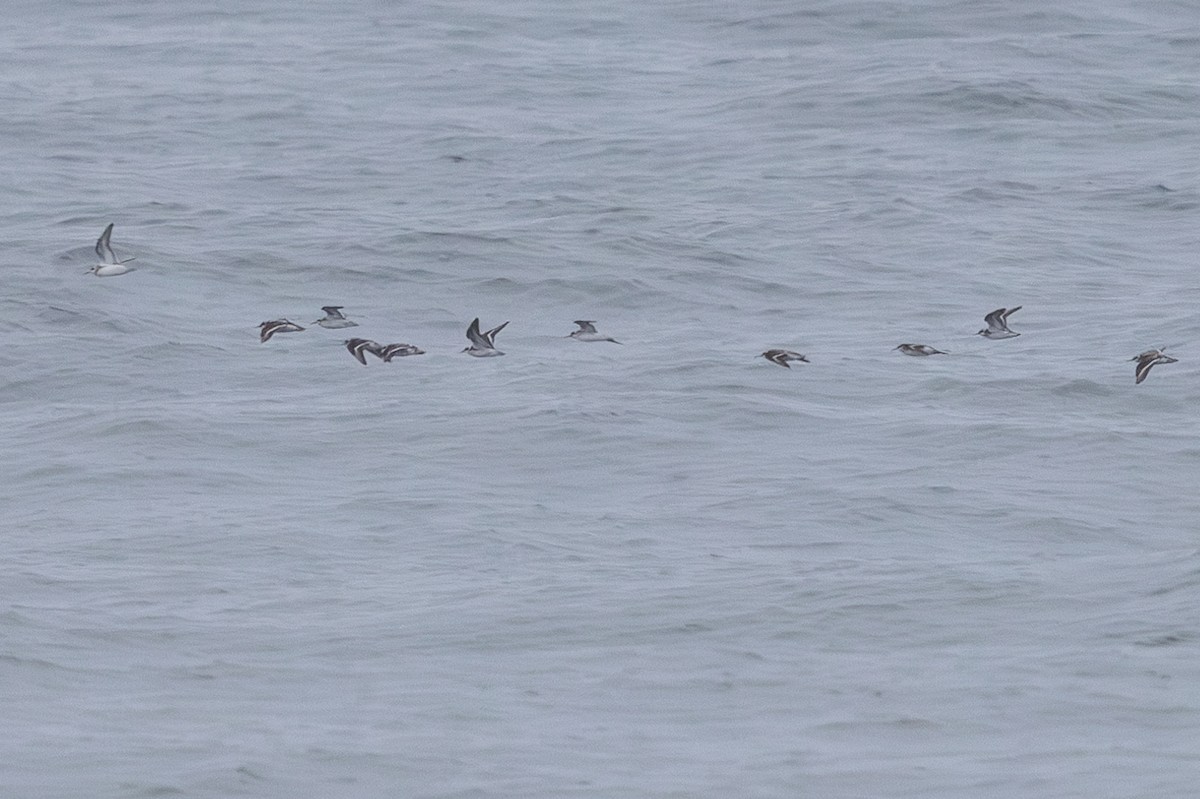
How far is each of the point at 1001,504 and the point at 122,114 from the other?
2554 centimetres

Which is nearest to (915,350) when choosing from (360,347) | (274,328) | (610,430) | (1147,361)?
(1147,361)

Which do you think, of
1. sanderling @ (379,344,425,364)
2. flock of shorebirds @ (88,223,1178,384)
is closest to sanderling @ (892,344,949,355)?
flock of shorebirds @ (88,223,1178,384)

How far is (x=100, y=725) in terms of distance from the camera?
17.7 metres

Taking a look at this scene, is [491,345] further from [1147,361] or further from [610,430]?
[1147,361]

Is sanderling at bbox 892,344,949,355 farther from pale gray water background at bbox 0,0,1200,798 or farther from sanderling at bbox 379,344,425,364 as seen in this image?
sanderling at bbox 379,344,425,364

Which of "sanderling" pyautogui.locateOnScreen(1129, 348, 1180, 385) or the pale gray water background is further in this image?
"sanderling" pyautogui.locateOnScreen(1129, 348, 1180, 385)

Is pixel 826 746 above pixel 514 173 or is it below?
above

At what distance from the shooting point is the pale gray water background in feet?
58.2

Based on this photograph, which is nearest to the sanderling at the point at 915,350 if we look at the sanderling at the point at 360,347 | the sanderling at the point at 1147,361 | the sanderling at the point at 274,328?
the sanderling at the point at 1147,361

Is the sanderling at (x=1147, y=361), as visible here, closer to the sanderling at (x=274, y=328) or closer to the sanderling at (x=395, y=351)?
the sanderling at (x=395, y=351)

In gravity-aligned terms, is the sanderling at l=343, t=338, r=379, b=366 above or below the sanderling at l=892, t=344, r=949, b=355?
above

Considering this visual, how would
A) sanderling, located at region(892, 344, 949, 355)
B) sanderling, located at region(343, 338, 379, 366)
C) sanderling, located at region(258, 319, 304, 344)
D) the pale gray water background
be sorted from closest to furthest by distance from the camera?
the pale gray water background
sanderling, located at region(343, 338, 379, 366)
sanderling, located at region(258, 319, 304, 344)
sanderling, located at region(892, 344, 949, 355)

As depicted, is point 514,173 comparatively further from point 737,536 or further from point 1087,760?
point 1087,760

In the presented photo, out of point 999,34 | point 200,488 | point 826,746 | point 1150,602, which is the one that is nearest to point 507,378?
point 200,488
